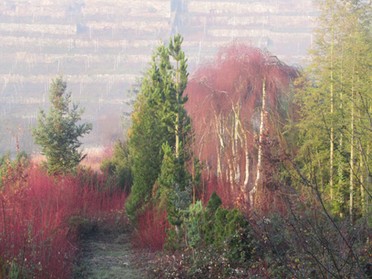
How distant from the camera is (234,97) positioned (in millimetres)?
18500

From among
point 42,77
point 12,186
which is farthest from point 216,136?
point 42,77

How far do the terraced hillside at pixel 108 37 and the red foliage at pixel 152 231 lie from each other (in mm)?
70025

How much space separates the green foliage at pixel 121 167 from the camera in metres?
19.3

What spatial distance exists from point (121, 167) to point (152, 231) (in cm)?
826

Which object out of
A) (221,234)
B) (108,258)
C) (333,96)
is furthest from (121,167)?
(221,234)

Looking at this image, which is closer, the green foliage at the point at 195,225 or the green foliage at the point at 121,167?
the green foliage at the point at 195,225

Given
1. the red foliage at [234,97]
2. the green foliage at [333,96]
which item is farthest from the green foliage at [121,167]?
the green foliage at [333,96]

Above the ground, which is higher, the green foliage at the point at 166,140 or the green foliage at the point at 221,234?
the green foliage at the point at 166,140

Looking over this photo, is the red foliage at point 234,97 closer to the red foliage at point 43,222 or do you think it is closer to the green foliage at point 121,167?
the green foliage at point 121,167

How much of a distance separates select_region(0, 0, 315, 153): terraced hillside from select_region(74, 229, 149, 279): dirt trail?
6878 centimetres

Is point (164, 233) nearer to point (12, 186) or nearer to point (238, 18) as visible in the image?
point (12, 186)

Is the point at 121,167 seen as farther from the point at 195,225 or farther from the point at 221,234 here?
the point at 221,234

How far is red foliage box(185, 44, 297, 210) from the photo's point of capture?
1772cm

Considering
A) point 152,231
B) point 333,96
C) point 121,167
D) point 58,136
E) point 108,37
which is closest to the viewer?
point 152,231
